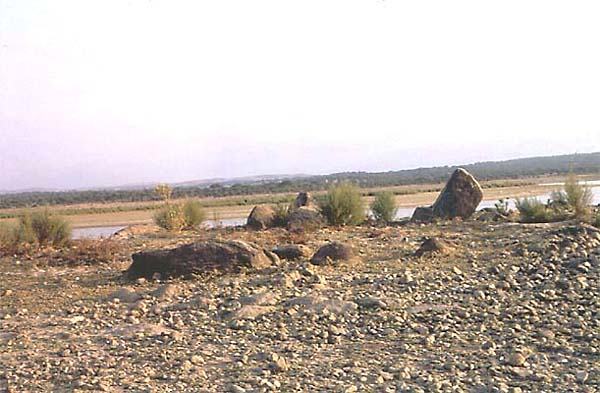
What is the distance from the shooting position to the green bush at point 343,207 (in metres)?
20.6

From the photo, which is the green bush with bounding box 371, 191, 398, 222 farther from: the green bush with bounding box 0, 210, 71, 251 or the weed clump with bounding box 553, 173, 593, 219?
the green bush with bounding box 0, 210, 71, 251

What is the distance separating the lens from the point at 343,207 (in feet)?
68.0

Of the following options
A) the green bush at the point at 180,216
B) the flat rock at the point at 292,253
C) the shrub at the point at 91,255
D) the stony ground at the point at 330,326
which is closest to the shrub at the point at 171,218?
the green bush at the point at 180,216

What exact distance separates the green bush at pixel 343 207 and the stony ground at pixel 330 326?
7883mm

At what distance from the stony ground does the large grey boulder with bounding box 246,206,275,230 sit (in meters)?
8.03

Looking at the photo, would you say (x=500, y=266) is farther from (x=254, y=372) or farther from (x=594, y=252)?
(x=254, y=372)

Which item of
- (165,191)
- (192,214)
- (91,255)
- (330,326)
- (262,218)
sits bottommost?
(330,326)

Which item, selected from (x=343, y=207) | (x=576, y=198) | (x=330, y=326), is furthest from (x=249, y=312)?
(x=576, y=198)

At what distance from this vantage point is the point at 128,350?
760 centimetres

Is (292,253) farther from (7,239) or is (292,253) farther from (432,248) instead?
(7,239)

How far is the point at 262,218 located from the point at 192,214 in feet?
11.7

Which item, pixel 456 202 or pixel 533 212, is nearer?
pixel 533 212

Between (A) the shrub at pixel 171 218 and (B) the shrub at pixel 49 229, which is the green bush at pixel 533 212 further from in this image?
(B) the shrub at pixel 49 229

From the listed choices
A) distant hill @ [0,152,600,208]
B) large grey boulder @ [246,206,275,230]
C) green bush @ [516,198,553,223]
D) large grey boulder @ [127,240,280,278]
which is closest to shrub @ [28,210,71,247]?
large grey boulder @ [246,206,275,230]
